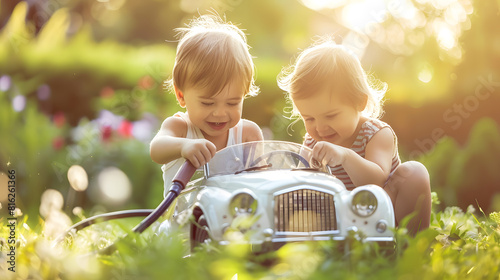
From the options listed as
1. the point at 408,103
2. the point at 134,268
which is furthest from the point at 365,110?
the point at 408,103

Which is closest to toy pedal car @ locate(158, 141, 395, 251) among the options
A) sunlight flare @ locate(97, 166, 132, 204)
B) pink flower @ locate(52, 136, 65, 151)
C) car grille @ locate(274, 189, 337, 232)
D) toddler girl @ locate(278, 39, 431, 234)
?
car grille @ locate(274, 189, 337, 232)

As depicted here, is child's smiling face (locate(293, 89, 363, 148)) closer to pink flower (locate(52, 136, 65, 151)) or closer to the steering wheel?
the steering wheel

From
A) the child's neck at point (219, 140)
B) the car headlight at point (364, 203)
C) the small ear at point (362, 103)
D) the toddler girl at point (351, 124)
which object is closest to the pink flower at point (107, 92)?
the child's neck at point (219, 140)

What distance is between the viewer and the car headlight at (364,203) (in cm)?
227

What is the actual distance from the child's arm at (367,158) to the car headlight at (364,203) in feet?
1.42

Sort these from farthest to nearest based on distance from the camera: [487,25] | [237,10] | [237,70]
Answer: [237,10], [487,25], [237,70]

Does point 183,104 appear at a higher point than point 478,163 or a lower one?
higher

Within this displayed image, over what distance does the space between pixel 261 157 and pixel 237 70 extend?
46 centimetres

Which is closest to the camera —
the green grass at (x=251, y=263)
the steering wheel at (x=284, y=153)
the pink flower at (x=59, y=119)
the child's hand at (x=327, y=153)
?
the green grass at (x=251, y=263)

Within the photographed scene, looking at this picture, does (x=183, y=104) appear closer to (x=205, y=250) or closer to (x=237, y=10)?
(x=205, y=250)

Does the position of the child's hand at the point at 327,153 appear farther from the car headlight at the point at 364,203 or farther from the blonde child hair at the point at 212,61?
the blonde child hair at the point at 212,61

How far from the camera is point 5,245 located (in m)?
2.71

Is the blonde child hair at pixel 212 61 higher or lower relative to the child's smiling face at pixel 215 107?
higher

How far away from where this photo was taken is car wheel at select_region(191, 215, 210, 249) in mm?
2289
